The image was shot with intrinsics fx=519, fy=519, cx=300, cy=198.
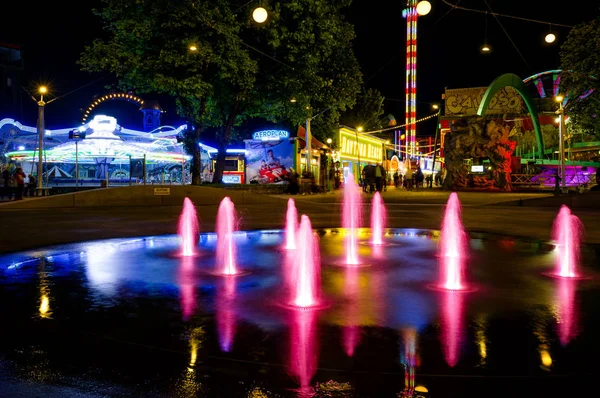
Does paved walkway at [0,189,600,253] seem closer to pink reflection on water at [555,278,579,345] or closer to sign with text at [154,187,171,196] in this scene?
pink reflection on water at [555,278,579,345]

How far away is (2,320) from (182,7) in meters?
23.8

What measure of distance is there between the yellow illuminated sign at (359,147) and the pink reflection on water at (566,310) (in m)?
44.6

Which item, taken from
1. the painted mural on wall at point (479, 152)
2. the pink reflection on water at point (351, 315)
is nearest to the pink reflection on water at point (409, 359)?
the pink reflection on water at point (351, 315)

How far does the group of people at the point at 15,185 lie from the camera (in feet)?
94.2

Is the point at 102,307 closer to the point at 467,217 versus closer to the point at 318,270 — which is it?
the point at 318,270

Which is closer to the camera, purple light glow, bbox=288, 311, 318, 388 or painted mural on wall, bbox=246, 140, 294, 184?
purple light glow, bbox=288, 311, 318, 388

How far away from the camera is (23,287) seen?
7438 millimetres

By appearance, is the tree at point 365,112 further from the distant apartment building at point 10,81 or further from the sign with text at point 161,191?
the sign with text at point 161,191

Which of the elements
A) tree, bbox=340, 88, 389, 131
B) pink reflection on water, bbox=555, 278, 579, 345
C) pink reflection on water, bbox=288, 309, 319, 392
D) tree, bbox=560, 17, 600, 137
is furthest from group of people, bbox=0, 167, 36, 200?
tree, bbox=340, 88, 389, 131

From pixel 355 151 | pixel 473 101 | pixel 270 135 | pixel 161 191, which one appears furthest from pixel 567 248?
pixel 473 101

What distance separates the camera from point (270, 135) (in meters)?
41.8

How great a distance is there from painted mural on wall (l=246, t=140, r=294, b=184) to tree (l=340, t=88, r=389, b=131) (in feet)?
106

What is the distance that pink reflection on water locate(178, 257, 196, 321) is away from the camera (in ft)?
20.6

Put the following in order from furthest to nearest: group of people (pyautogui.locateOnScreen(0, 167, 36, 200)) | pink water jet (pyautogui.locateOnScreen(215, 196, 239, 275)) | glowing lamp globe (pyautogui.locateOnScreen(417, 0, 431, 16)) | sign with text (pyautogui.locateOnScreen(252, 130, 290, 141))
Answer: sign with text (pyautogui.locateOnScreen(252, 130, 290, 141))
group of people (pyautogui.locateOnScreen(0, 167, 36, 200))
glowing lamp globe (pyautogui.locateOnScreen(417, 0, 431, 16))
pink water jet (pyautogui.locateOnScreen(215, 196, 239, 275))
